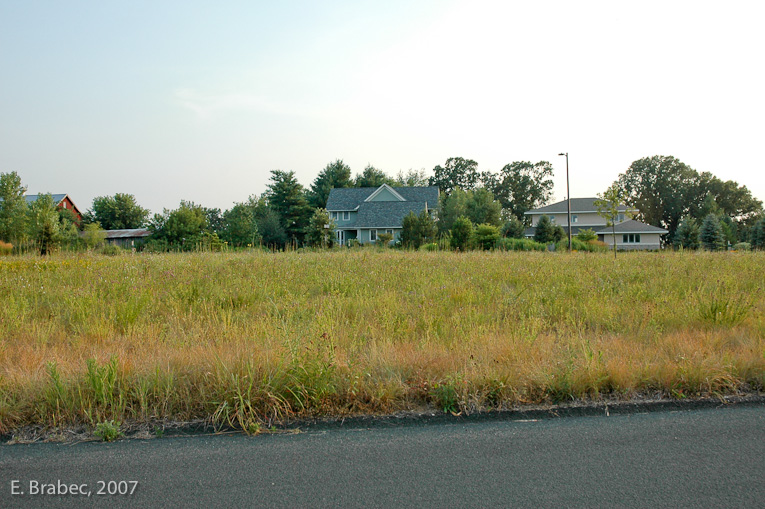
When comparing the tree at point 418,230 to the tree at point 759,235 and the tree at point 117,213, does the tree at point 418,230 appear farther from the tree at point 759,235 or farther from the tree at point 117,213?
the tree at point 117,213

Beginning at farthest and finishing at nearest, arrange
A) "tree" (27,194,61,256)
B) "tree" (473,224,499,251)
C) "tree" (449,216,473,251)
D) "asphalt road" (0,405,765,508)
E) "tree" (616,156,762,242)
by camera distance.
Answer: "tree" (616,156,762,242), "tree" (473,224,499,251), "tree" (449,216,473,251), "tree" (27,194,61,256), "asphalt road" (0,405,765,508)

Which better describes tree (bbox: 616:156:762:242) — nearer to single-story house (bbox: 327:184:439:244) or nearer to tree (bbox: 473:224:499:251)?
single-story house (bbox: 327:184:439:244)

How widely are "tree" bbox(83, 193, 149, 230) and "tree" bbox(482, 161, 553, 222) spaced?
59.5 m

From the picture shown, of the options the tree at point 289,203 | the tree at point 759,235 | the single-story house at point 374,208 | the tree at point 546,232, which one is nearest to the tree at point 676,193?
the tree at point 759,235

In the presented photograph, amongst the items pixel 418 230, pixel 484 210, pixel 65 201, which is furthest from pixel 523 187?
pixel 65 201

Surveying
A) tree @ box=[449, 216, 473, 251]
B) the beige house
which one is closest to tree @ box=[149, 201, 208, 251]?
tree @ box=[449, 216, 473, 251]

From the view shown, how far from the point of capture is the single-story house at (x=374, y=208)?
49.9 m

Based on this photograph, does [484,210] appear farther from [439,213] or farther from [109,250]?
[109,250]

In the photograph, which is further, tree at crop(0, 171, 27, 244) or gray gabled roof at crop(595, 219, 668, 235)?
gray gabled roof at crop(595, 219, 668, 235)

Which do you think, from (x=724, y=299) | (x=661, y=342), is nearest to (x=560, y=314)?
(x=661, y=342)

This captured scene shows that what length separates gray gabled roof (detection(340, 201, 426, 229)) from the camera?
1948 inches

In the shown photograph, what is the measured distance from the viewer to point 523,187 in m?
83.2

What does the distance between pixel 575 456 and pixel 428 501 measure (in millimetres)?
1084

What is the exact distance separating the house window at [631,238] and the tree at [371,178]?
114 feet
